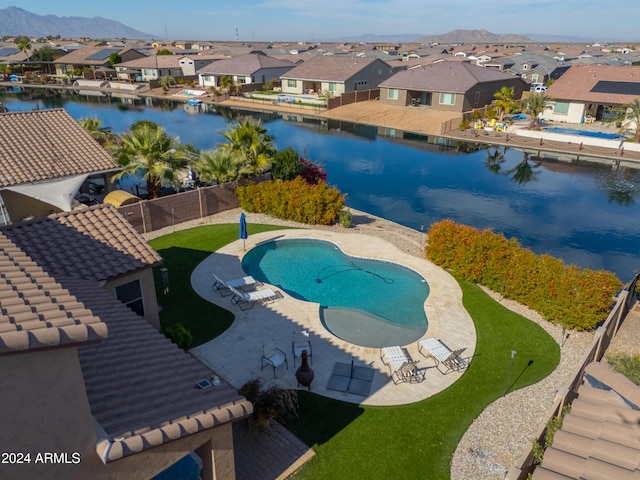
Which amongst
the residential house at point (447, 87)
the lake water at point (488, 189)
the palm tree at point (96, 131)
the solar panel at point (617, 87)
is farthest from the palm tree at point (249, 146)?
the solar panel at point (617, 87)

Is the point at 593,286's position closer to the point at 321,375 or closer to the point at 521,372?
the point at 521,372

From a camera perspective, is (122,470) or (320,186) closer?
(122,470)

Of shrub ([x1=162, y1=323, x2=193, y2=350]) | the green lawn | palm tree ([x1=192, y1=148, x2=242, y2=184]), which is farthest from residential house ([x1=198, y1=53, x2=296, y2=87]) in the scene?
shrub ([x1=162, y1=323, x2=193, y2=350])

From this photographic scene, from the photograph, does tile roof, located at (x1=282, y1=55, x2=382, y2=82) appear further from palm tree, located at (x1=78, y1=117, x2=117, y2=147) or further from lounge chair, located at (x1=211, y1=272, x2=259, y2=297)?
lounge chair, located at (x1=211, y1=272, x2=259, y2=297)

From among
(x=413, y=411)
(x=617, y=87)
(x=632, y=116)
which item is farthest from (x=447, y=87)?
(x=413, y=411)

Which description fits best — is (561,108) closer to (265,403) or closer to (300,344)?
(300,344)

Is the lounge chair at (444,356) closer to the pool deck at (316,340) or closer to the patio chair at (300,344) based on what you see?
the pool deck at (316,340)

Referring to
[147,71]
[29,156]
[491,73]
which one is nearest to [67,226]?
[29,156]
